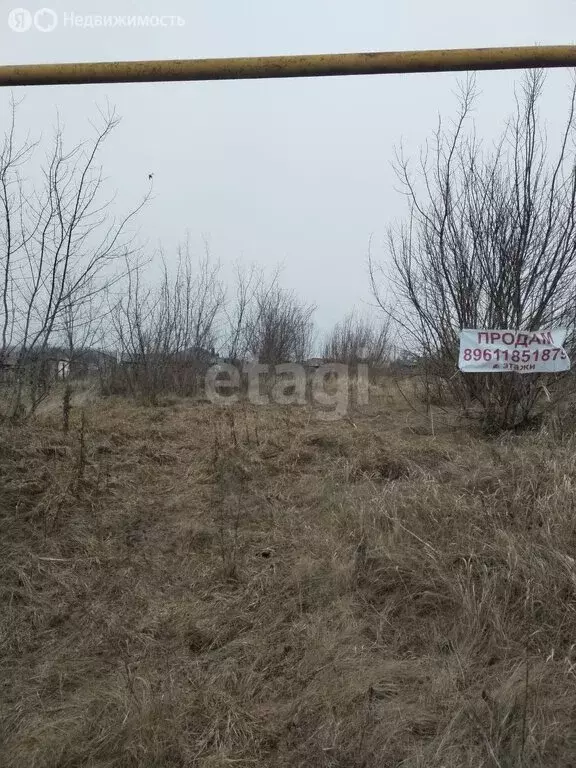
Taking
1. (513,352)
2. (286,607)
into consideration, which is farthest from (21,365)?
(513,352)

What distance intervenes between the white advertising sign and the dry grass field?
2.70 feet

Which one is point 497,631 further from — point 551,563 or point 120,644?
point 120,644

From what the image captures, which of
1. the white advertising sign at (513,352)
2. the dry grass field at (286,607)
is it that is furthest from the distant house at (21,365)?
the white advertising sign at (513,352)

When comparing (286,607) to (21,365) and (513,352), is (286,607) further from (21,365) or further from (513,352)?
(21,365)

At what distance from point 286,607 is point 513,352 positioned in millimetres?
3730

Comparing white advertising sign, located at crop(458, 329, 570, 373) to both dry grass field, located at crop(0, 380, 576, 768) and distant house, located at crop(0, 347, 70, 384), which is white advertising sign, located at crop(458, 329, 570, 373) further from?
distant house, located at crop(0, 347, 70, 384)

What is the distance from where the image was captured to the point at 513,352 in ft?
17.5

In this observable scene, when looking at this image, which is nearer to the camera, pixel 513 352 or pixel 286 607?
pixel 286 607

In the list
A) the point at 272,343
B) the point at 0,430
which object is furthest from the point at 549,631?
the point at 272,343

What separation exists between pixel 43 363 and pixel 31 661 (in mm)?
4100

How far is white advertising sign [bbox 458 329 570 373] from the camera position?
5.20 m

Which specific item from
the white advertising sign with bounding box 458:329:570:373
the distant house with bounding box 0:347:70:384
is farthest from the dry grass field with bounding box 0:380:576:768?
the distant house with bounding box 0:347:70:384

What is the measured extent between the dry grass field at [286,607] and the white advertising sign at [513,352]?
2.70 feet

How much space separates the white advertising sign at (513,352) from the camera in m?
5.20
